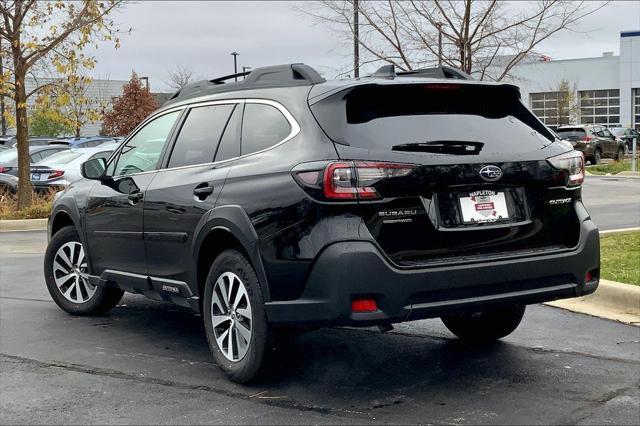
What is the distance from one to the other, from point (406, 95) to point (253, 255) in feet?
4.17

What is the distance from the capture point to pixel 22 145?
54.0 feet

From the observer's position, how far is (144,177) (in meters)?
6.09

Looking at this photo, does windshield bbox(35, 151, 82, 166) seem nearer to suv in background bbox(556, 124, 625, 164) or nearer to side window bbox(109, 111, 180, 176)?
side window bbox(109, 111, 180, 176)

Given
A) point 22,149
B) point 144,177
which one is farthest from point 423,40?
point 144,177

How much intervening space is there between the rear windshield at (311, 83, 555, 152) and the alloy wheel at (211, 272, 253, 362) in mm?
1121

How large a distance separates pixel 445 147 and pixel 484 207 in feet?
1.30

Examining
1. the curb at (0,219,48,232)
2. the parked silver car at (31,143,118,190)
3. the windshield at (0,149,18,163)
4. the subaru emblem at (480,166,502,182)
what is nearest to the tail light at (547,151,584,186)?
the subaru emblem at (480,166,502,182)

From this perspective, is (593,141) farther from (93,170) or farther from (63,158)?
(93,170)

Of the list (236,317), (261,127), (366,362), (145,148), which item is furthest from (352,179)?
(145,148)

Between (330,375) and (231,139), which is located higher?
(231,139)

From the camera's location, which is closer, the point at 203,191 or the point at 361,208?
the point at 361,208

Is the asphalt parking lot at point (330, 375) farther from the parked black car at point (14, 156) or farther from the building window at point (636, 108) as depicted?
the building window at point (636, 108)

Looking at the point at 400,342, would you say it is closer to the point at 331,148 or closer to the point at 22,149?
the point at 331,148

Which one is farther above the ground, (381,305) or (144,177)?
(144,177)
